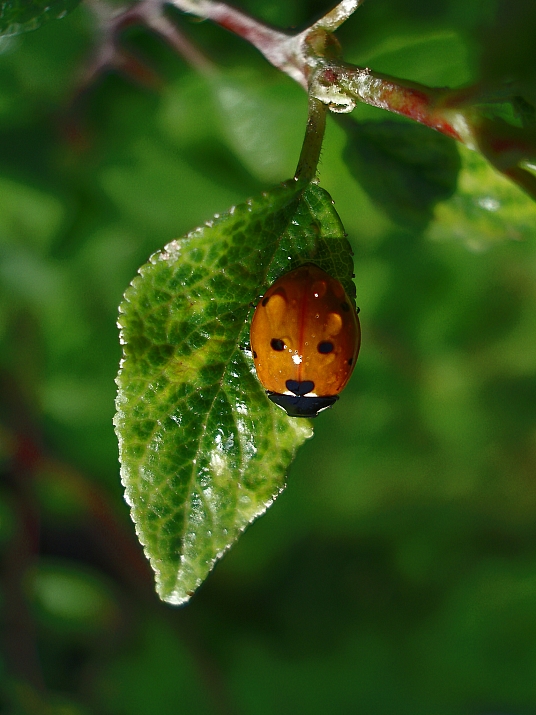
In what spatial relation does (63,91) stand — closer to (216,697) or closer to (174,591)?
(174,591)

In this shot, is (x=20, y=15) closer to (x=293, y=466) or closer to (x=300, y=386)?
(x=300, y=386)

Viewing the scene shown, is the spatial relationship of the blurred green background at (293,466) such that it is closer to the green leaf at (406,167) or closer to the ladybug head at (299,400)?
the green leaf at (406,167)

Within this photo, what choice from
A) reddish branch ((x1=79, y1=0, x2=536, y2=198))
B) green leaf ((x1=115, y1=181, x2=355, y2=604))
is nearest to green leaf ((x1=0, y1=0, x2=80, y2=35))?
reddish branch ((x1=79, y1=0, x2=536, y2=198))

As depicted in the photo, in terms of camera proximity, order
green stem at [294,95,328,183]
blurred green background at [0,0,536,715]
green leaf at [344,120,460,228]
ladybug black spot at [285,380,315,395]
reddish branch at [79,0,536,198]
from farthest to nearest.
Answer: blurred green background at [0,0,536,715] → green leaf at [344,120,460,228] → ladybug black spot at [285,380,315,395] → green stem at [294,95,328,183] → reddish branch at [79,0,536,198]

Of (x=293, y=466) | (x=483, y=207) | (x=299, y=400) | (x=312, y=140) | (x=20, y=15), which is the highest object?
(x=20, y=15)

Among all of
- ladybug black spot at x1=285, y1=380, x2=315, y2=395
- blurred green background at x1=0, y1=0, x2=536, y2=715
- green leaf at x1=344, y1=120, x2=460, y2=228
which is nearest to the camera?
ladybug black spot at x1=285, y1=380, x2=315, y2=395

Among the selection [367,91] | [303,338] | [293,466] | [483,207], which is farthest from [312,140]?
[293,466]

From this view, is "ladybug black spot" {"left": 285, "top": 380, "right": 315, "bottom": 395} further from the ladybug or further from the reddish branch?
the reddish branch
